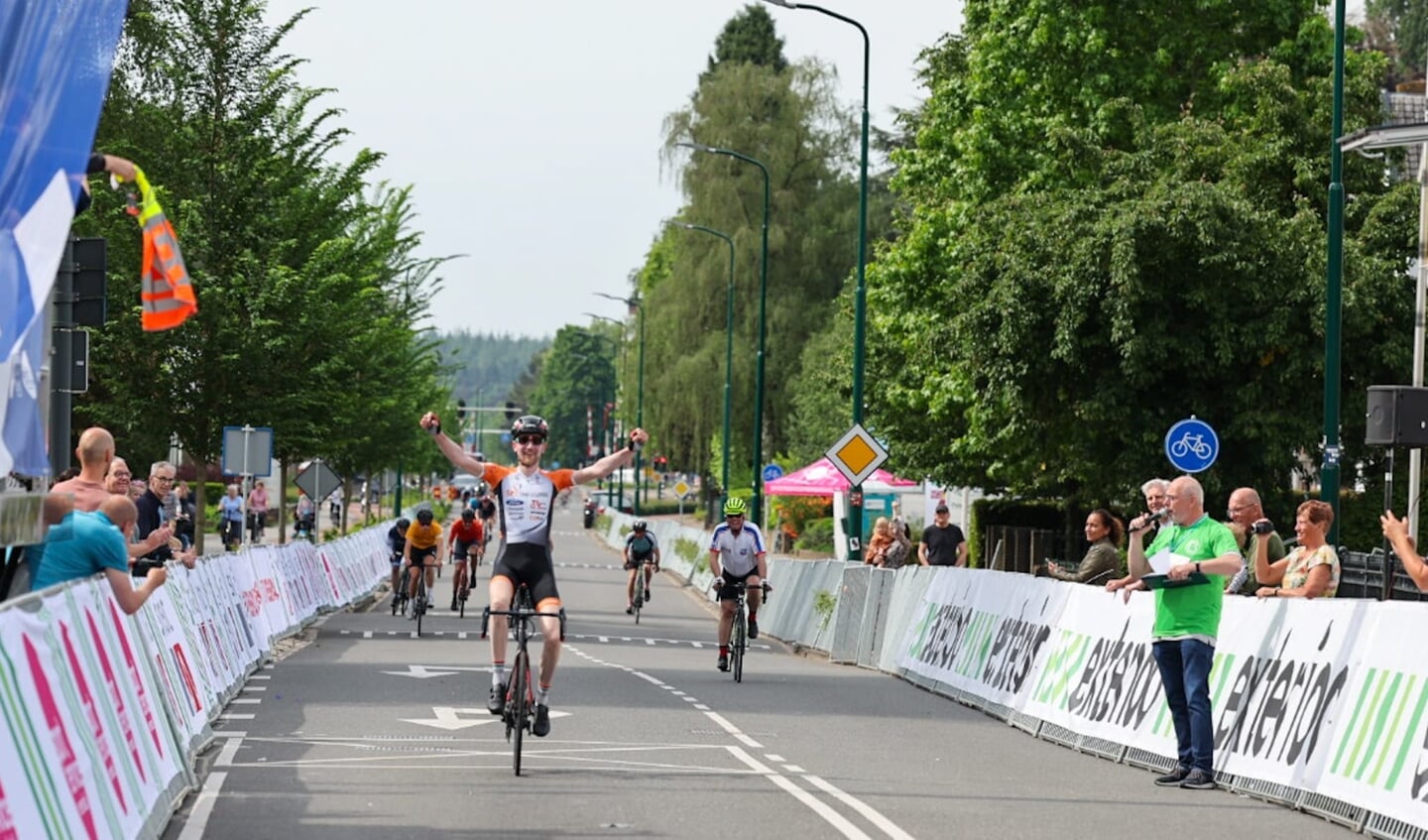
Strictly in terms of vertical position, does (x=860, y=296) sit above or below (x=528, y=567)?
above

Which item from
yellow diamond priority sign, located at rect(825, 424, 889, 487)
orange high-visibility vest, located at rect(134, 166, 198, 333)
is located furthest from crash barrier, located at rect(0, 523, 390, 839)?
yellow diamond priority sign, located at rect(825, 424, 889, 487)

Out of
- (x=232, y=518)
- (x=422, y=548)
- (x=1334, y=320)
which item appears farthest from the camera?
(x=232, y=518)

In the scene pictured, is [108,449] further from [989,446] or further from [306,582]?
[989,446]

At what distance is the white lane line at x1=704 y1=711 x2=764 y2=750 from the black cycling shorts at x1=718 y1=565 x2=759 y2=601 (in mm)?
5167

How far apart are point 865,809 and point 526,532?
10.2 ft

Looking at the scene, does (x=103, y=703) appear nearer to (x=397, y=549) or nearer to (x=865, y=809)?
(x=865, y=809)

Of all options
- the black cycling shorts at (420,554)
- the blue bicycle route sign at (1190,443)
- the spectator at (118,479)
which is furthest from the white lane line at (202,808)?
the black cycling shorts at (420,554)

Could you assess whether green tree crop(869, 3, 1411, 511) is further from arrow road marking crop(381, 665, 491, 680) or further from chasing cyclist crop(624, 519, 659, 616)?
arrow road marking crop(381, 665, 491, 680)

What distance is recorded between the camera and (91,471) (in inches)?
493

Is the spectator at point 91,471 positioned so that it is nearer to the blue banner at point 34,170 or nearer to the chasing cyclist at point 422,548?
the blue banner at point 34,170

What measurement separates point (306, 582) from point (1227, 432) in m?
13.1

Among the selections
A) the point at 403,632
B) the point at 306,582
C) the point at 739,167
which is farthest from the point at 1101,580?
the point at 739,167

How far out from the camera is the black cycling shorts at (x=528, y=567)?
14.4 meters

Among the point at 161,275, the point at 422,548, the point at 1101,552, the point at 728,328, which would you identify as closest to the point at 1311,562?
the point at 1101,552
